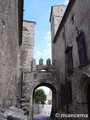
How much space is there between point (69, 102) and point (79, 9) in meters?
5.88

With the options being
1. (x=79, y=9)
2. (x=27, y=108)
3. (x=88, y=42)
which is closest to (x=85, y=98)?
(x=88, y=42)

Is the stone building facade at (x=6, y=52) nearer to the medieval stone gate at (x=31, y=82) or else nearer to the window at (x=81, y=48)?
the window at (x=81, y=48)

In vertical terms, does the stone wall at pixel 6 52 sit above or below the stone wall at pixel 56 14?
below

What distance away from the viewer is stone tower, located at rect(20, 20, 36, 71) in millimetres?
19672

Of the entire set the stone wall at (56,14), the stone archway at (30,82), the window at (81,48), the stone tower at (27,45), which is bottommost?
the stone archway at (30,82)

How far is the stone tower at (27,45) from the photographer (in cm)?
1967

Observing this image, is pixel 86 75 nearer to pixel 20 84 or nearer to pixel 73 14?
pixel 73 14

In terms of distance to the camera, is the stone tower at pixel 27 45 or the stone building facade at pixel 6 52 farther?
the stone tower at pixel 27 45

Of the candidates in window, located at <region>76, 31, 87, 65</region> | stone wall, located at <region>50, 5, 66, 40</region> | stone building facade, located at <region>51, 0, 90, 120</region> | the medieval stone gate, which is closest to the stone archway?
the medieval stone gate

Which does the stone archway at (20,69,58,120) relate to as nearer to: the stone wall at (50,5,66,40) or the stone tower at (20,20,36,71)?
the stone tower at (20,20,36,71)

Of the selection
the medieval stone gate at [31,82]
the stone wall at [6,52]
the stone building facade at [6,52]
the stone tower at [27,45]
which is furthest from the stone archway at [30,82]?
the stone wall at [6,52]

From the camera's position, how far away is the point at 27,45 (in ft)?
69.3

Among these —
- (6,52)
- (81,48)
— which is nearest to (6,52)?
Result: (6,52)

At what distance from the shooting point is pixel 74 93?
9500 millimetres
